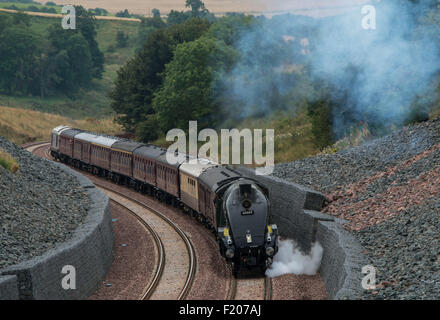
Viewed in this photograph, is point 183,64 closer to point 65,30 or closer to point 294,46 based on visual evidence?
point 294,46

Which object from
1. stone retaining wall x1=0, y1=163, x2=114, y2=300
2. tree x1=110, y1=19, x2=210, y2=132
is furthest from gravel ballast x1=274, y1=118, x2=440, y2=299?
tree x1=110, y1=19, x2=210, y2=132

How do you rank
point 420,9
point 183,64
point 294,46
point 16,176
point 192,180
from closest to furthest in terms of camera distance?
1. point 16,176
2. point 192,180
3. point 420,9
4. point 294,46
5. point 183,64

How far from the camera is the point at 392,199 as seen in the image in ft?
73.8

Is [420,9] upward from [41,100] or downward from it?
upward

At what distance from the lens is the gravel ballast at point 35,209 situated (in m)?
18.5

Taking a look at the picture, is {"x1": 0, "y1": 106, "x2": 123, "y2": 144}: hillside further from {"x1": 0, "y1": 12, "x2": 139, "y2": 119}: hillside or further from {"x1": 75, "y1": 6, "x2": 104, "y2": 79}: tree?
{"x1": 75, "y1": 6, "x2": 104, "y2": 79}: tree

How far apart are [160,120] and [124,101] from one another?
1247cm

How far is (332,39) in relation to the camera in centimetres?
3678

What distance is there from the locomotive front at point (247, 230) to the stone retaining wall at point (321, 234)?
76.8 inches

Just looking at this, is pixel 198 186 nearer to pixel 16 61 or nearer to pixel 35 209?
pixel 35 209

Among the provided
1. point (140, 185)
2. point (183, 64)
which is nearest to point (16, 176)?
point (140, 185)

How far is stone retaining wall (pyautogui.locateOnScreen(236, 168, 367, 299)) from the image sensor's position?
1706 cm

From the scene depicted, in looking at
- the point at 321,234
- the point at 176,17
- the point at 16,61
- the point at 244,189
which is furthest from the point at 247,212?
the point at 176,17

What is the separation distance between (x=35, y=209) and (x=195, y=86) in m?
34.8
